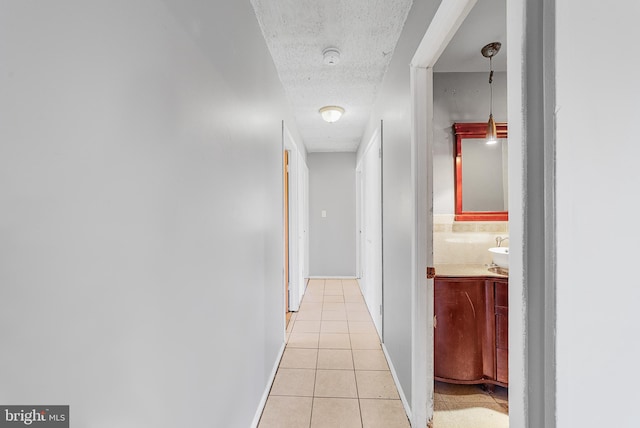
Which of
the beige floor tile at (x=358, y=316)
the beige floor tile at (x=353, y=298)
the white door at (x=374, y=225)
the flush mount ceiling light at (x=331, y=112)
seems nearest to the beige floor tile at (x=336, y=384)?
the white door at (x=374, y=225)

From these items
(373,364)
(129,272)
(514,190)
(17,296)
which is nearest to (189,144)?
(129,272)

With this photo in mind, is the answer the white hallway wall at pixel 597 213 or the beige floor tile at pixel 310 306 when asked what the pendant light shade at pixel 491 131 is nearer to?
the white hallway wall at pixel 597 213

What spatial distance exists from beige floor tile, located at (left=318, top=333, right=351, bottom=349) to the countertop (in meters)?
1.18

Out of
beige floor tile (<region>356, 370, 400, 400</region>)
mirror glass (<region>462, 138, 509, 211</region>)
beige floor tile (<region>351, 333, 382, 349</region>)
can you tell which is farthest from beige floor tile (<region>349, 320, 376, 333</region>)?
mirror glass (<region>462, 138, 509, 211</region>)

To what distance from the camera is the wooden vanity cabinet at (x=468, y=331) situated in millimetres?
2031

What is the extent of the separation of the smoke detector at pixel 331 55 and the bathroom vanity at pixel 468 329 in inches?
71.0

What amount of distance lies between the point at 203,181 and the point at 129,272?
0.49 meters

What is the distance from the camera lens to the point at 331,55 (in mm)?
2275

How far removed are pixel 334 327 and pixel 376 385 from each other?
1.13 m

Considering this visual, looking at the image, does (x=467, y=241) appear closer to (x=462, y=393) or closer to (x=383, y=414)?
(x=462, y=393)

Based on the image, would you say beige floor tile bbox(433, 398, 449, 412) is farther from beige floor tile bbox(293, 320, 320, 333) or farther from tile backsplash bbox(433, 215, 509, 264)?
beige floor tile bbox(293, 320, 320, 333)

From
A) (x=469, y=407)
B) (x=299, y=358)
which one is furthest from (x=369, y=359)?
(x=469, y=407)

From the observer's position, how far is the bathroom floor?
182cm

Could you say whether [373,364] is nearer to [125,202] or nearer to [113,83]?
[125,202]
